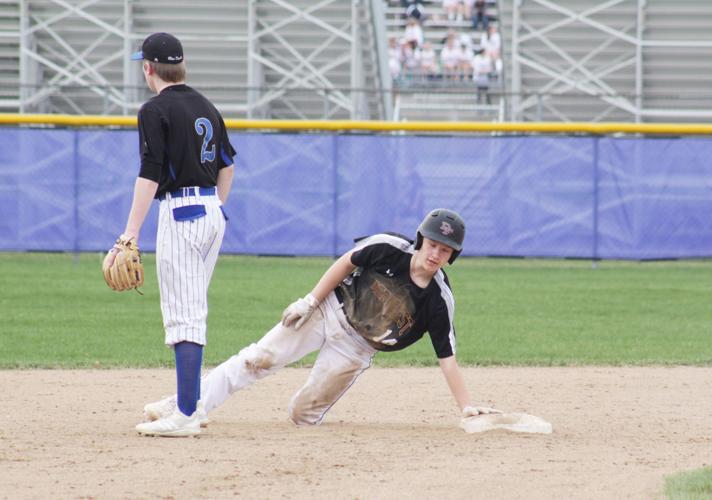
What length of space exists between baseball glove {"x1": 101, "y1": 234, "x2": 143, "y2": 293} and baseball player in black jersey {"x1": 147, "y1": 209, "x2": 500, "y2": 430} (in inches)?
25.2

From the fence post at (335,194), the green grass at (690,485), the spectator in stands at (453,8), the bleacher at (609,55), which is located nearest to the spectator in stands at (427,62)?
the bleacher at (609,55)

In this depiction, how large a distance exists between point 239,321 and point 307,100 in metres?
10.2

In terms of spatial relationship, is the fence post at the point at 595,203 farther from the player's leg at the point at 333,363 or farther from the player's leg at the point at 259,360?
the player's leg at the point at 259,360

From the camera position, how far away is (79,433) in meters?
6.08

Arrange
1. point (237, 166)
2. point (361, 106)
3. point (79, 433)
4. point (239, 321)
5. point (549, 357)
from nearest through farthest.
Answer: point (79, 433)
point (549, 357)
point (239, 321)
point (237, 166)
point (361, 106)

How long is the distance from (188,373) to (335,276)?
85 centimetres

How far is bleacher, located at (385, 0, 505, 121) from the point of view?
21.2m

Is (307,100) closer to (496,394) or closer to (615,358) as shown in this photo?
(615,358)

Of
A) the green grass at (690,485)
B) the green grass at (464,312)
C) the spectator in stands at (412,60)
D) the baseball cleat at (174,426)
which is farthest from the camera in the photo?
the spectator in stands at (412,60)

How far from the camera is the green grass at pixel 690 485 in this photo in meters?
4.77

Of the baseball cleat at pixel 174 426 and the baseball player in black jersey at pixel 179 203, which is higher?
the baseball player in black jersey at pixel 179 203

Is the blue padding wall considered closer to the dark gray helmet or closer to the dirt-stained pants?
the dirt-stained pants

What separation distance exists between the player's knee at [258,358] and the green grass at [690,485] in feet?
6.60

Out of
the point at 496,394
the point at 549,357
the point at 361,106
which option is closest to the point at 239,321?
the point at 549,357
